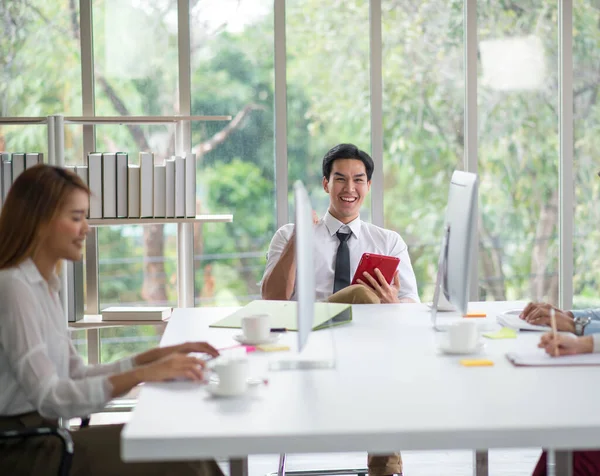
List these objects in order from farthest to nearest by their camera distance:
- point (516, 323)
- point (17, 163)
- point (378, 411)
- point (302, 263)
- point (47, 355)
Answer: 1. point (17, 163)
2. point (516, 323)
3. point (47, 355)
4. point (302, 263)
5. point (378, 411)

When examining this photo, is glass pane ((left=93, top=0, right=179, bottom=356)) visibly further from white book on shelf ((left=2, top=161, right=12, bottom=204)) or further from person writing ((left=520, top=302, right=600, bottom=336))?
person writing ((left=520, top=302, right=600, bottom=336))

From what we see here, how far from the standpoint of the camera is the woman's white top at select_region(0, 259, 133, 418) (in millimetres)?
1805

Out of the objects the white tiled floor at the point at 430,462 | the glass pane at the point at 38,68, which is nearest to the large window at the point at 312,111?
the glass pane at the point at 38,68

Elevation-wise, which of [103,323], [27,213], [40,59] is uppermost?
[40,59]

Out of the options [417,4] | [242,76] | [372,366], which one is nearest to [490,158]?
[417,4]

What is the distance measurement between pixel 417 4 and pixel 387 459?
2344 millimetres

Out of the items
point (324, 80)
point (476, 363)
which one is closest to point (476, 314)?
point (476, 363)

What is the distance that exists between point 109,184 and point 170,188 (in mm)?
277

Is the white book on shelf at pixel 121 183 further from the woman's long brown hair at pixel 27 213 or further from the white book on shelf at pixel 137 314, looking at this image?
the woman's long brown hair at pixel 27 213

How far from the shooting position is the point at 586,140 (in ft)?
13.9

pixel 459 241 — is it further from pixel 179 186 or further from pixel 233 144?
pixel 233 144

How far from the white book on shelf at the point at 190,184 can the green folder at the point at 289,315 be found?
3.80 ft

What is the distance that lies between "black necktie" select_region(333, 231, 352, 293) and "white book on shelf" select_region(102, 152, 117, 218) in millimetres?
1098

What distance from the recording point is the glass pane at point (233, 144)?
4102 mm
